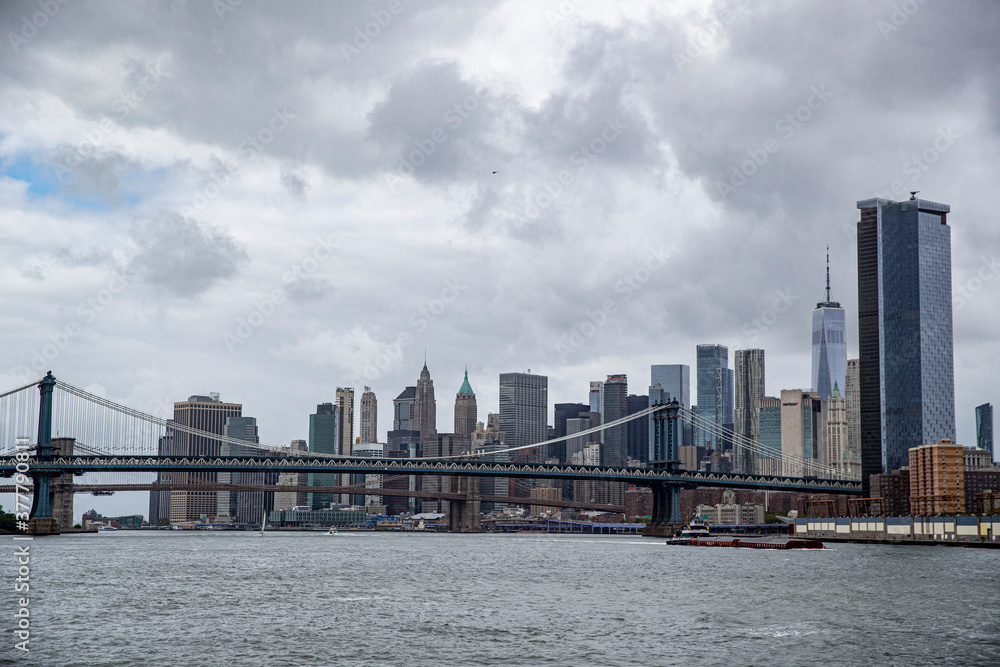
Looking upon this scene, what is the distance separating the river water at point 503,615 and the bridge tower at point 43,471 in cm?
6558

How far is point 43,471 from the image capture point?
136m

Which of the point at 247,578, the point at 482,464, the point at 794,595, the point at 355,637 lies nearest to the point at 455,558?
the point at 247,578

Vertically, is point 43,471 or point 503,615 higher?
point 43,471

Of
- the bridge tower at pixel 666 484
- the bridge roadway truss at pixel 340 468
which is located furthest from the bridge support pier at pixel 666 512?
the bridge roadway truss at pixel 340 468

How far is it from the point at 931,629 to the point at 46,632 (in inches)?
1283

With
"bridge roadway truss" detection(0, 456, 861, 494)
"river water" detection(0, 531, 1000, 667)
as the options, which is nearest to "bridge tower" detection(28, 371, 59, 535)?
"bridge roadway truss" detection(0, 456, 861, 494)

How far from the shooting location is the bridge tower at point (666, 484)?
172 metres

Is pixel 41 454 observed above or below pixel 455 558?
above

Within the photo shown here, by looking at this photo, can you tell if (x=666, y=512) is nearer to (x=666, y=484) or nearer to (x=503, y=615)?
(x=666, y=484)

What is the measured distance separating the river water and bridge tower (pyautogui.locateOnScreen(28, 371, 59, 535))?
6558cm

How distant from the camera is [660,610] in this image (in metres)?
48.3

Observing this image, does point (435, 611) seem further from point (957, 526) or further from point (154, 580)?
point (957, 526)

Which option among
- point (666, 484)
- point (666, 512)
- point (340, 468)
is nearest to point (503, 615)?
point (340, 468)

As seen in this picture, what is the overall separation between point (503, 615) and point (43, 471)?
105600 millimetres
